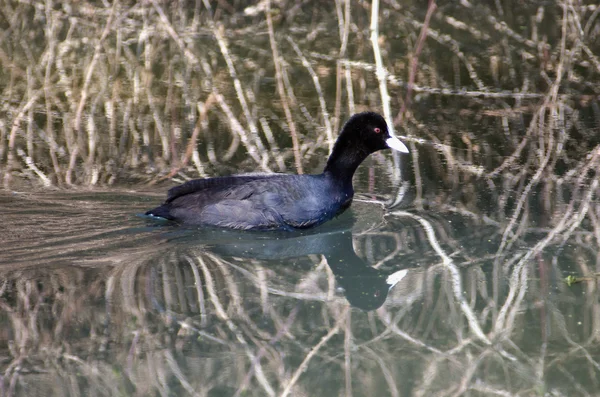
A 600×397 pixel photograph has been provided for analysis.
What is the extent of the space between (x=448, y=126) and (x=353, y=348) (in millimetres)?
3668

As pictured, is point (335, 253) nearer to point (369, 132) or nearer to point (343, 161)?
point (343, 161)

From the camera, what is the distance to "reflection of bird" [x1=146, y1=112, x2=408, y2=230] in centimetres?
552

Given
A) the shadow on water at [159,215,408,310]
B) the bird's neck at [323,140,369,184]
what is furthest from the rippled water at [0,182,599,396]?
the bird's neck at [323,140,369,184]

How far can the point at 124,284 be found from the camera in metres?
4.68

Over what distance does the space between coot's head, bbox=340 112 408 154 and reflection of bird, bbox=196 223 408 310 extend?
0.58m

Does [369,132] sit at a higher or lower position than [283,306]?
higher

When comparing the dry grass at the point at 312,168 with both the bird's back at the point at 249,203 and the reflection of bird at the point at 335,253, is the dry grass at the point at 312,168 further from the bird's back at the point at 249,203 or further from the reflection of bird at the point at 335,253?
the bird's back at the point at 249,203

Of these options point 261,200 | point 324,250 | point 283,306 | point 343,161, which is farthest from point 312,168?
point 283,306

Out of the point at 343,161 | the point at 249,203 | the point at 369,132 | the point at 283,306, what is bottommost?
the point at 283,306

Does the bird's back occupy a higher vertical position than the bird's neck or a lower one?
lower

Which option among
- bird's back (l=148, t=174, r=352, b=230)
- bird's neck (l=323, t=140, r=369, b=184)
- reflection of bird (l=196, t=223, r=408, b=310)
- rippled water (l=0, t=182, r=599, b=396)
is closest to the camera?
rippled water (l=0, t=182, r=599, b=396)

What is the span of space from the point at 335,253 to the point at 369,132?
958 mm

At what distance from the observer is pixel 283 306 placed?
14.7ft

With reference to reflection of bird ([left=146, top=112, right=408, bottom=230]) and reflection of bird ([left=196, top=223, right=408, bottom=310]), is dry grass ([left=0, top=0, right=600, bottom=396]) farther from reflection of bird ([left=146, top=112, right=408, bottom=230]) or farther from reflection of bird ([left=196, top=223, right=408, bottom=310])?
reflection of bird ([left=146, top=112, right=408, bottom=230])
